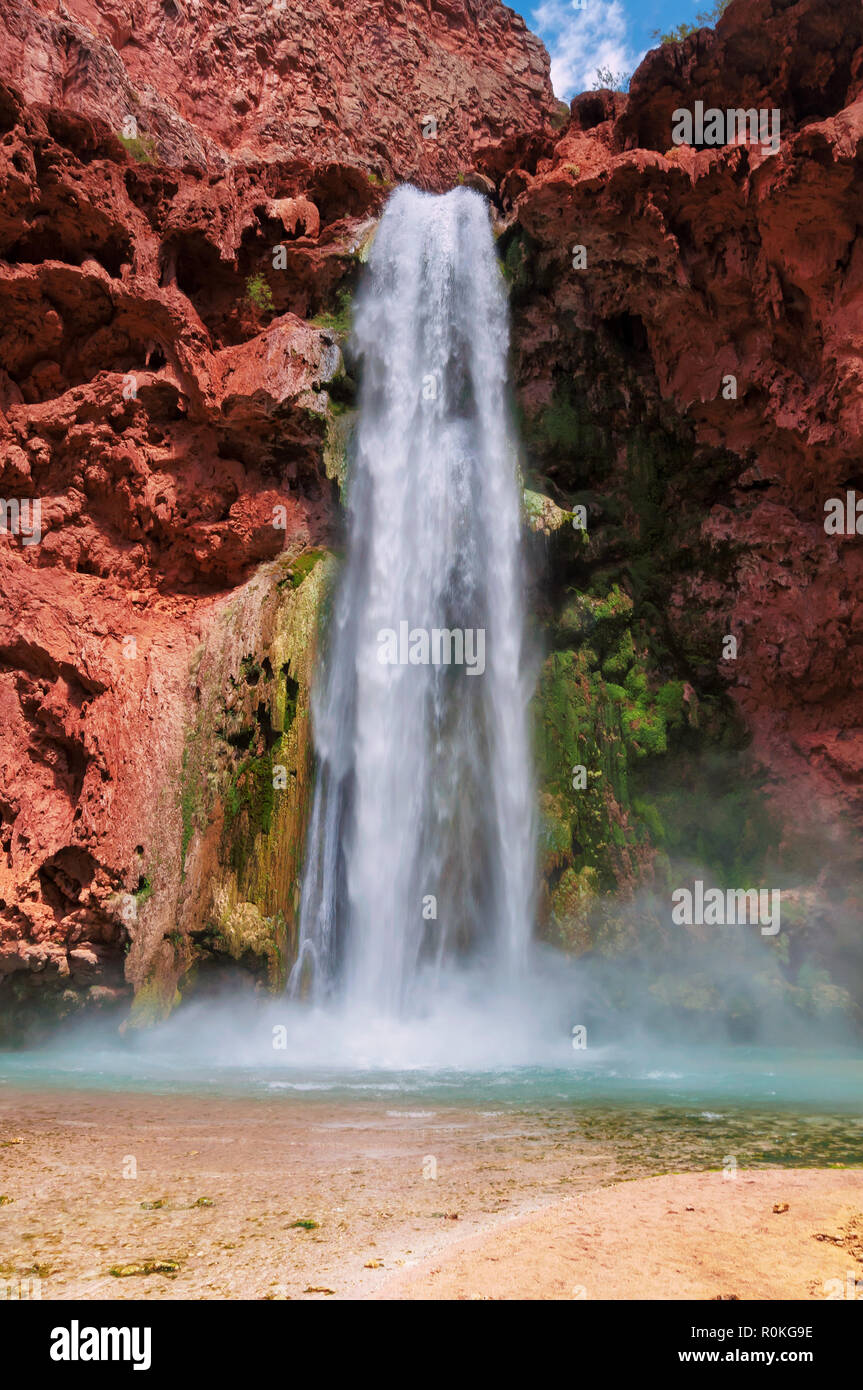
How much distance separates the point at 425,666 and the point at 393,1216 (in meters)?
10.7

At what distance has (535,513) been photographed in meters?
14.9

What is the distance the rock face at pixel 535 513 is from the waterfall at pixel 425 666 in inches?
19.8

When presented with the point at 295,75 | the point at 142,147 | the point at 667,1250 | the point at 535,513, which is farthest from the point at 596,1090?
the point at 295,75

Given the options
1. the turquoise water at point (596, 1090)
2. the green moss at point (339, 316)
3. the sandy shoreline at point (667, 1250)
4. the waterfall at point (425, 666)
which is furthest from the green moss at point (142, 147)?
A: the sandy shoreline at point (667, 1250)

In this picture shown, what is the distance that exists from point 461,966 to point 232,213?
14021 mm

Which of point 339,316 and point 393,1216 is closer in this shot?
point 393,1216

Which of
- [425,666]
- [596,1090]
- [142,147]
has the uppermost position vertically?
[142,147]

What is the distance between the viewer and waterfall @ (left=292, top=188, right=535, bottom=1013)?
1316 cm

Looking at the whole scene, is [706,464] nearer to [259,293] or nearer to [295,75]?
[259,293]

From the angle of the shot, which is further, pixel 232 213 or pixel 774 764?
pixel 232 213

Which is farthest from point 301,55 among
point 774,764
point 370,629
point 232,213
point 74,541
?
point 774,764

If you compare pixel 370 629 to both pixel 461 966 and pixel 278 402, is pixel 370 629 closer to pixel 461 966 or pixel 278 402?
pixel 278 402

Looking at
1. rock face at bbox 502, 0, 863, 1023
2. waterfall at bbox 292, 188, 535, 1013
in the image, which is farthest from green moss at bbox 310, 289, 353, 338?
rock face at bbox 502, 0, 863, 1023

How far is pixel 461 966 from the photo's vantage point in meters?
13.2
